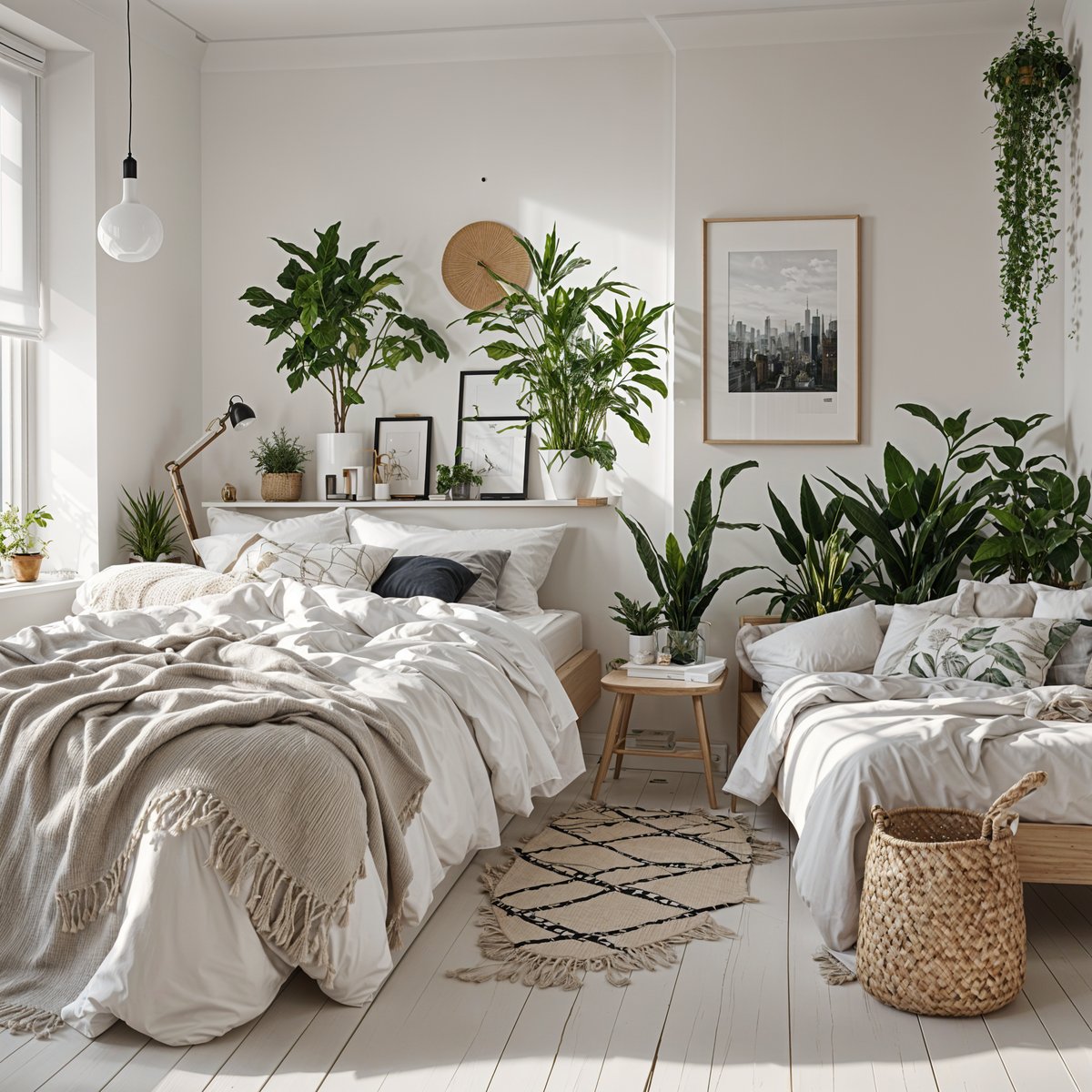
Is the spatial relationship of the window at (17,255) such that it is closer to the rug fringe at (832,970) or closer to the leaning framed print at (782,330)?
the leaning framed print at (782,330)

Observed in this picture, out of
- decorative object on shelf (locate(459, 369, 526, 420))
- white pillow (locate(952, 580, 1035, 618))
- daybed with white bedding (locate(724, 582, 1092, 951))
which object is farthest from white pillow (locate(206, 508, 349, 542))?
white pillow (locate(952, 580, 1035, 618))

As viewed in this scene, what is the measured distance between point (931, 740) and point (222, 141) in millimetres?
4306

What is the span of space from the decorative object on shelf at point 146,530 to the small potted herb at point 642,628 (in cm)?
200

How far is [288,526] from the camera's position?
16.5 ft

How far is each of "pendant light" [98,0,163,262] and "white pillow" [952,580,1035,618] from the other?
300 cm

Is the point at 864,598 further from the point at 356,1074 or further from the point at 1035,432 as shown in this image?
the point at 356,1074

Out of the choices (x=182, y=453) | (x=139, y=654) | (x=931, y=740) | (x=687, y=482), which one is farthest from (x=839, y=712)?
(x=182, y=453)

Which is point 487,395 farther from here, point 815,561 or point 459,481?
point 815,561

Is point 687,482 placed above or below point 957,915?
above

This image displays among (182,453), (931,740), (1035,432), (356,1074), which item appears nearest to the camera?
(356,1074)

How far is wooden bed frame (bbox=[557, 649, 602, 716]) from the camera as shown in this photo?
4.48 m

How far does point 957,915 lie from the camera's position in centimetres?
248

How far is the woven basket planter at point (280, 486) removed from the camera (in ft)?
17.3

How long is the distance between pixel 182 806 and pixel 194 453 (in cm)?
Result: 304
